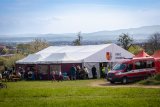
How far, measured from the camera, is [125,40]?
299 feet

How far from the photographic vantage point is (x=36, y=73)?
138 ft

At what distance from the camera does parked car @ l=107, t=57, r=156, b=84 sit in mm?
29906

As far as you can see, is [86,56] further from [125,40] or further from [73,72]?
[125,40]

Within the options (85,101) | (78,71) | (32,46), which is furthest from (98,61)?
(32,46)

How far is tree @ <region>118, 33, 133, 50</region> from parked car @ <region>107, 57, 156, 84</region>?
194 feet

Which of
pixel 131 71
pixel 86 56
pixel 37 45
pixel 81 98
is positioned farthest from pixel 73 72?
pixel 37 45

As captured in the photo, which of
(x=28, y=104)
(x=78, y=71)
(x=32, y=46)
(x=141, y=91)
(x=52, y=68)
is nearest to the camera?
(x=28, y=104)

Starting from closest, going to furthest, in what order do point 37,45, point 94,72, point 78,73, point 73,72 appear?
point 73,72 → point 78,73 → point 94,72 → point 37,45

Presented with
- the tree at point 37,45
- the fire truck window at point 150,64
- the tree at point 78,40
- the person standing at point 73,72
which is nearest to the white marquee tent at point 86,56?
the person standing at point 73,72

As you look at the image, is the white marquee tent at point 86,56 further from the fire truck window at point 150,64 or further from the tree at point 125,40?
the tree at point 125,40

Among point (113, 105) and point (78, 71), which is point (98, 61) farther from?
point (113, 105)

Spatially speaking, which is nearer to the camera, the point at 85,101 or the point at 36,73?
the point at 85,101

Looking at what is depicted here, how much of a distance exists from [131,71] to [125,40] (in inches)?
2416

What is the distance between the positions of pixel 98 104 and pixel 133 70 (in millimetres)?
14656
